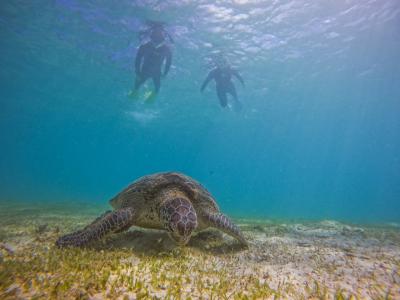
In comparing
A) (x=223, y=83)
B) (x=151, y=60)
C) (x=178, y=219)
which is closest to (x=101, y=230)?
(x=178, y=219)

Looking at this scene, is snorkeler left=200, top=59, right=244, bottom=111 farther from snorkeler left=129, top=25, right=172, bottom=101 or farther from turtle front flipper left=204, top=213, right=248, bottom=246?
turtle front flipper left=204, top=213, right=248, bottom=246

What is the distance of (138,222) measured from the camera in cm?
462

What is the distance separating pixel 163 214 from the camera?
4.00 meters

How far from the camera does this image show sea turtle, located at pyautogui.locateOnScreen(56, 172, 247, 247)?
12.2 ft

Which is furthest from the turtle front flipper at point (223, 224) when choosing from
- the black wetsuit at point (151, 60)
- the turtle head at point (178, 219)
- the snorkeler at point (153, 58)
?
the black wetsuit at point (151, 60)

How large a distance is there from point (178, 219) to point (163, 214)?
0.49 meters

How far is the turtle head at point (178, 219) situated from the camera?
3559 millimetres

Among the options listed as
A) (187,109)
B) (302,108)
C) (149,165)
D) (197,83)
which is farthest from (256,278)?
(149,165)

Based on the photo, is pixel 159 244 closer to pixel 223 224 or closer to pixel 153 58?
pixel 223 224

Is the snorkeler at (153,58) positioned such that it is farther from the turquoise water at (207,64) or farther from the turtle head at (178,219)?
the turtle head at (178,219)

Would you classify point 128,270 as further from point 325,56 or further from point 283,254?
point 325,56

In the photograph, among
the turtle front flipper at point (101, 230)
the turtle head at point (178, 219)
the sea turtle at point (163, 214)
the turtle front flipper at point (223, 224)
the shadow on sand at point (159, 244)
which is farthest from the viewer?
the turtle front flipper at point (223, 224)

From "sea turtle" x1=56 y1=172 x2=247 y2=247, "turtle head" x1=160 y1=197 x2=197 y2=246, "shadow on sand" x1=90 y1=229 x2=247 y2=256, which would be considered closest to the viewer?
"turtle head" x1=160 y1=197 x2=197 y2=246

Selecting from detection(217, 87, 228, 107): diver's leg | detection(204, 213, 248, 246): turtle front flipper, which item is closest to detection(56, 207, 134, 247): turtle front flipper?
detection(204, 213, 248, 246): turtle front flipper
